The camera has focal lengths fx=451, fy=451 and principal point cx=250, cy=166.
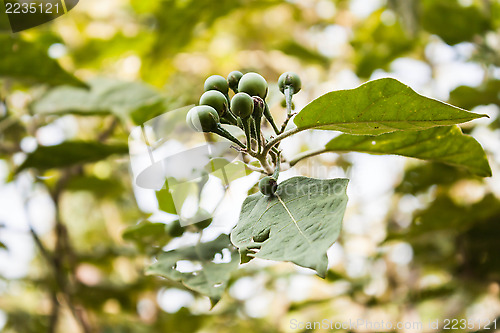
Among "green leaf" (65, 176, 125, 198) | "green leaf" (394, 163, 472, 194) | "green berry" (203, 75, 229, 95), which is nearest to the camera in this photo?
"green berry" (203, 75, 229, 95)

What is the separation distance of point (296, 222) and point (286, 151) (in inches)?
32.4

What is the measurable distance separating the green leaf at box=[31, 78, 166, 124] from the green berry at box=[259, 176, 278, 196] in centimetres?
88

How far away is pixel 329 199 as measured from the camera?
0.74 meters

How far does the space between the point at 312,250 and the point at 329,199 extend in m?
0.13

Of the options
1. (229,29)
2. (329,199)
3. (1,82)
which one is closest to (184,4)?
(1,82)

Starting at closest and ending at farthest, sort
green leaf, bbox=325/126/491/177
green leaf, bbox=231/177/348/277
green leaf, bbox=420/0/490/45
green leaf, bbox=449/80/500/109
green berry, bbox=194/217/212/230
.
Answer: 1. green leaf, bbox=231/177/348/277
2. green leaf, bbox=325/126/491/177
3. green berry, bbox=194/217/212/230
4. green leaf, bbox=449/80/500/109
5. green leaf, bbox=420/0/490/45

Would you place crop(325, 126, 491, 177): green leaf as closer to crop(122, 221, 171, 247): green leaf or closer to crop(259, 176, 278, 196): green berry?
crop(259, 176, 278, 196): green berry

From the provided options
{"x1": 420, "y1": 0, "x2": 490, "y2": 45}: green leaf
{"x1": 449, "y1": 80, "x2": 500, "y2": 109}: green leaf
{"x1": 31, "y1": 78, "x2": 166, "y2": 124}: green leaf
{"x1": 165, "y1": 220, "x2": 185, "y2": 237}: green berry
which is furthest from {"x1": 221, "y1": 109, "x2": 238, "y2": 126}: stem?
{"x1": 420, "y1": 0, "x2": 490, "y2": 45}: green leaf

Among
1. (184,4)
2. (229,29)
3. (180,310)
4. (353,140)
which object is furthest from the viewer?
(229,29)

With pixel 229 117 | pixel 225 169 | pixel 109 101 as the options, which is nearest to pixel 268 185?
pixel 229 117

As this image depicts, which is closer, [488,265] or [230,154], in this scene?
[230,154]

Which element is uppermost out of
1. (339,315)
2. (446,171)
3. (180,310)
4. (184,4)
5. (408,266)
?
(184,4)

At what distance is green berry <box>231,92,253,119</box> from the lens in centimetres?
75

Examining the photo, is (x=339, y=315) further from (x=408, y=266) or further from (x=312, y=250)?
(x=312, y=250)
